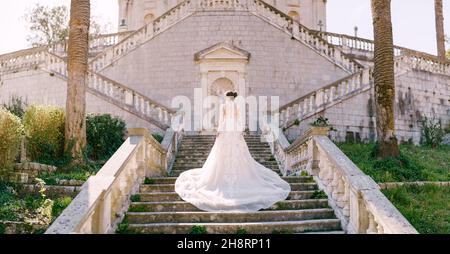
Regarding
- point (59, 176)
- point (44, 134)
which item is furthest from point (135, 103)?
point (59, 176)

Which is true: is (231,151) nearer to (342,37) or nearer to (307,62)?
(307,62)

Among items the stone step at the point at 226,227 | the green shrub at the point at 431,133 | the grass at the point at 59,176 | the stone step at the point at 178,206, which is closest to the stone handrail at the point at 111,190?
the stone step at the point at 178,206

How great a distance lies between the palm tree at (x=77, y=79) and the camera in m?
11.2

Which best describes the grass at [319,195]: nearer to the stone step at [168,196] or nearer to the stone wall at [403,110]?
the stone step at [168,196]

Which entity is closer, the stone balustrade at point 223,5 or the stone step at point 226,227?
the stone step at point 226,227

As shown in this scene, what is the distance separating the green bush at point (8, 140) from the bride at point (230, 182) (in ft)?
11.6

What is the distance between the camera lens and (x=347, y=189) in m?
7.25

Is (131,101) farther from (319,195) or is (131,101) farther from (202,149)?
(319,195)

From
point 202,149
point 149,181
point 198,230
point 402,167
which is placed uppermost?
point 202,149

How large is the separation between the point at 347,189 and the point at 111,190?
369 centimetres

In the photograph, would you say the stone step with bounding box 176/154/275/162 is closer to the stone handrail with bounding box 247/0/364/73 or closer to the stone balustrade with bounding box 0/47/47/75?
the stone handrail with bounding box 247/0/364/73

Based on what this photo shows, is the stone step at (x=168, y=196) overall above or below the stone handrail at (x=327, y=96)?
below

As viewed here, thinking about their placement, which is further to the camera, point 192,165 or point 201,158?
point 201,158
